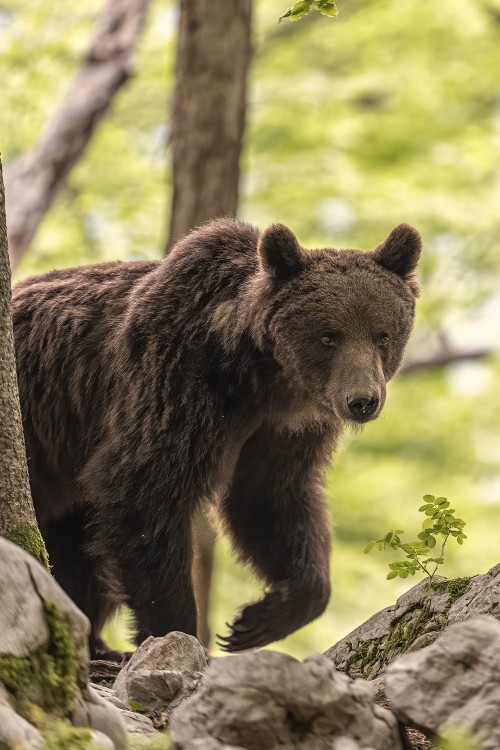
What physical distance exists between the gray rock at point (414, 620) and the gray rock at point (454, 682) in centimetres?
107

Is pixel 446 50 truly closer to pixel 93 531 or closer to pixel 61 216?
pixel 61 216

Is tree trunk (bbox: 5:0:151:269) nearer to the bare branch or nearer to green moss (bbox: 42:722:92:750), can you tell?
the bare branch

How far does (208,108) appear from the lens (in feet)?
32.6

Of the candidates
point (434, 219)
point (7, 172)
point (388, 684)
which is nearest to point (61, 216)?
point (7, 172)

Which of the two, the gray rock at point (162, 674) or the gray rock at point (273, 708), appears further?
the gray rock at point (162, 674)

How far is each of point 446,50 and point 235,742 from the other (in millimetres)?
13937

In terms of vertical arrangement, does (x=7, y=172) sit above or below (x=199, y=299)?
above

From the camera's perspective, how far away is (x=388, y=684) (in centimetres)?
325

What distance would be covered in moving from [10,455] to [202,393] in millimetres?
1717

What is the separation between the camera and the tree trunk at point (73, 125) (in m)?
11.0

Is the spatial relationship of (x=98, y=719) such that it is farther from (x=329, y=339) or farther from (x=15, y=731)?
(x=329, y=339)

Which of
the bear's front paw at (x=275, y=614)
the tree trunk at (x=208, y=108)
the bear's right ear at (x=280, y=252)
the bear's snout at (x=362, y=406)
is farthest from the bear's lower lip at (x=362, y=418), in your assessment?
the tree trunk at (x=208, y=108)

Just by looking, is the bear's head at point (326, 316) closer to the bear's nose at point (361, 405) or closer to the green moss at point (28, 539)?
the bear's nose at point (361, 405)

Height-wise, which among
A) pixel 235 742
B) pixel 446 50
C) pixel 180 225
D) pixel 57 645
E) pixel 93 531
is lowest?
pixel 235 742
